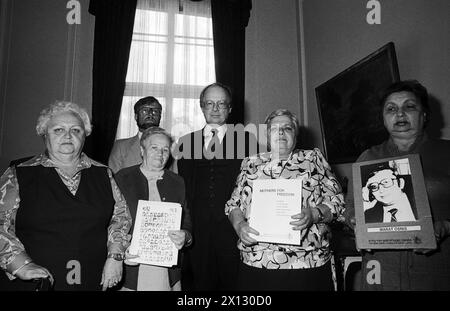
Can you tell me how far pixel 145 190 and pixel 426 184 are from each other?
1518 millimetres

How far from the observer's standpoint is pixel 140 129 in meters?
3.21

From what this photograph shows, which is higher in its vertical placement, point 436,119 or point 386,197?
point 436,119

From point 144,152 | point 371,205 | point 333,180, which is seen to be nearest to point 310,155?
point 333,180

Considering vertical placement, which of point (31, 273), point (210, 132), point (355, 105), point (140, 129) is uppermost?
point (355, 105)

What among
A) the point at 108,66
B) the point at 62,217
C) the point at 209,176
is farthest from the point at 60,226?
the point at 108,66

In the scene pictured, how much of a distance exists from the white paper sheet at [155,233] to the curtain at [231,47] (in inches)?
124

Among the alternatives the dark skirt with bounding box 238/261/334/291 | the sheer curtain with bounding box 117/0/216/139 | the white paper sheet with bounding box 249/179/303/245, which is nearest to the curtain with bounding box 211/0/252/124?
the sheer curtain with bounding box 117/0/216/139

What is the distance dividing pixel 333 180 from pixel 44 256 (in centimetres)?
157

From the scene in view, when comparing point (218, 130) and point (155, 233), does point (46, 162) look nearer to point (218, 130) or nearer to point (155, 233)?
point (155, 233)

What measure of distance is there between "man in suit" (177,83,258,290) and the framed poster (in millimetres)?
965

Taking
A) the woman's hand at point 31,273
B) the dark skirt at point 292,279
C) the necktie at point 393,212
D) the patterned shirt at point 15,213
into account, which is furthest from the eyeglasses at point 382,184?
the woman's hand at point 31,273

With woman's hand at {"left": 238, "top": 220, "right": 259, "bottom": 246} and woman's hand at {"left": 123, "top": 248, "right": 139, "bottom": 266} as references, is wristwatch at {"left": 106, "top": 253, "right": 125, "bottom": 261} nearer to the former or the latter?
woman's hand at {"left": 123, "top": 248, "right": 139, "bottom": 266}

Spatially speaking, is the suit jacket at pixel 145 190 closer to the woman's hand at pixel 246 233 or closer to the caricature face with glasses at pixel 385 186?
the woman's hand at pixel 246 233

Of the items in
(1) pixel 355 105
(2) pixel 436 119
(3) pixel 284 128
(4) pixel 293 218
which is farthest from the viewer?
(1) pixel 355 105
